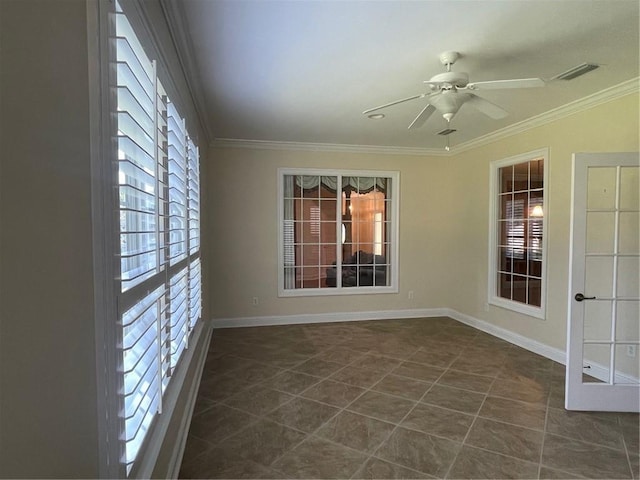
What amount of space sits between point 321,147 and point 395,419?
380 cm

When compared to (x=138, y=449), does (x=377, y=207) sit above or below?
above

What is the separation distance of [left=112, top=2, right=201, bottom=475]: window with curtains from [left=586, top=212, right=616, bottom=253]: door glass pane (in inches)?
143

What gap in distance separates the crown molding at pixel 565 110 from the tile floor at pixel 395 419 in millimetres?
2591

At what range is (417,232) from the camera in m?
5.70

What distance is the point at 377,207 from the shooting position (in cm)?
566

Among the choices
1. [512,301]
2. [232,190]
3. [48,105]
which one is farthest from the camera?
[232,190]

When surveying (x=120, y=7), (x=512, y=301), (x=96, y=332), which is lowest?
(x=512, y=301)

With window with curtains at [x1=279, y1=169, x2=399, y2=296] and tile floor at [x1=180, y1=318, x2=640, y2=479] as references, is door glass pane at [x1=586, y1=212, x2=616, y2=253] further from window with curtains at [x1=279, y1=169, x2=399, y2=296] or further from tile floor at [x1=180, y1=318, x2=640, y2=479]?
window with curtains at [x1=279, y1=169, x2=399, y2=296]

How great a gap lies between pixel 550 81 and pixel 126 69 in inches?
124

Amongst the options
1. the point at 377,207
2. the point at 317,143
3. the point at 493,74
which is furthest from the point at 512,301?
the point at 317,143

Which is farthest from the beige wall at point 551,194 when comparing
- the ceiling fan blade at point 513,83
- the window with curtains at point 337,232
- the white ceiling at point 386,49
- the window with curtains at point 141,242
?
the window with curtains at point 141,242

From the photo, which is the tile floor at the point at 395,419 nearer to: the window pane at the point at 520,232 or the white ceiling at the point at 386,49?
the window pane at the point at 520,232

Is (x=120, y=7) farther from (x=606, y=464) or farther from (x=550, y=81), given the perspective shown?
(x=606, y=464)

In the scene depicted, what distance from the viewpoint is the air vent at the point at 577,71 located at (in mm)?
2664
